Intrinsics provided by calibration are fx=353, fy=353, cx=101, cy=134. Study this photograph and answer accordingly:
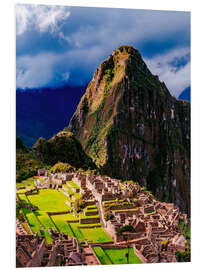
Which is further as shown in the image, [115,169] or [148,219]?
[115,169]

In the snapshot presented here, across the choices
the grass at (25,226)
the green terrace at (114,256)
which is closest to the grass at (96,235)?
the green terrace at (114,256)

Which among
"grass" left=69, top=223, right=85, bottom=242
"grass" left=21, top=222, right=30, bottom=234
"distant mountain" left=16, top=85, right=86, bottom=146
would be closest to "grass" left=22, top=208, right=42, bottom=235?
"grass" left=21, top=222, right=30, bottom=234

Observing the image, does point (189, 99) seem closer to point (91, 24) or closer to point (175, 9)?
point (175, 9)

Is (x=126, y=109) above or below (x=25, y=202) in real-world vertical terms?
above

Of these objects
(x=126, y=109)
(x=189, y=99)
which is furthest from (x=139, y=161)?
(x=189, y=99)

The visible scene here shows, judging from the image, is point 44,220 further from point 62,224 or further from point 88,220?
point 88,220

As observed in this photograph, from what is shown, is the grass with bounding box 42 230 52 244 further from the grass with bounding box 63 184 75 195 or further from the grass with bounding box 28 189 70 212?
the grass with bounding box 63 184 75 195
